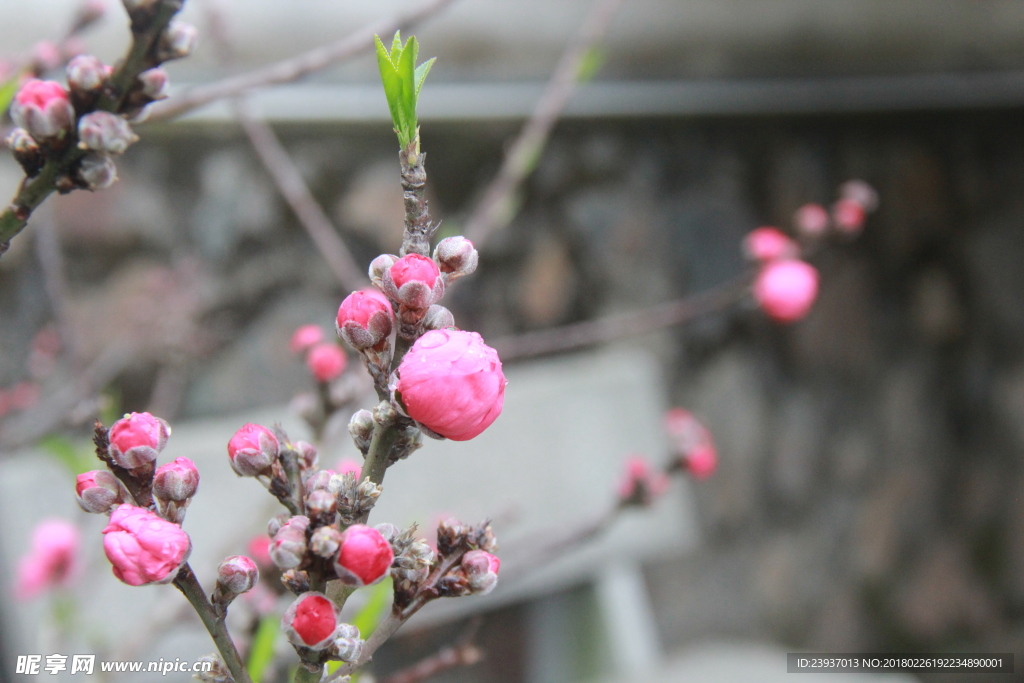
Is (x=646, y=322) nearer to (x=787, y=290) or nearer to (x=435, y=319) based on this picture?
(x=787, y=290)

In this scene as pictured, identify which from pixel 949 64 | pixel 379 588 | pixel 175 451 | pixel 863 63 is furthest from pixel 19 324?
pixel 949 64

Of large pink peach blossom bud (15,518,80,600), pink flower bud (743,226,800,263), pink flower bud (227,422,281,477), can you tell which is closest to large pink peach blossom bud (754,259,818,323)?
pink flower bud (743,226,800,263)

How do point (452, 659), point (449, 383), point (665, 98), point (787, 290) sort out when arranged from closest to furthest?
point (449, 383) → point (452, 659) → point (787, 290) → point (665, 98)

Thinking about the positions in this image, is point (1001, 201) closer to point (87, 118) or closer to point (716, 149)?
point (716, 149)

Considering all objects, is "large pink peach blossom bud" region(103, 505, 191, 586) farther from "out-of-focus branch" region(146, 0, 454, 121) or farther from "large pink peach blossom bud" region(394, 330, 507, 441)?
"out-of-focus branch" region(146, 0, 454, 121)

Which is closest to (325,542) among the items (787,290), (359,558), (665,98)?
(359,558)

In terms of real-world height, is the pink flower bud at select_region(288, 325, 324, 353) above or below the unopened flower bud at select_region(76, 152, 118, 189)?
above
